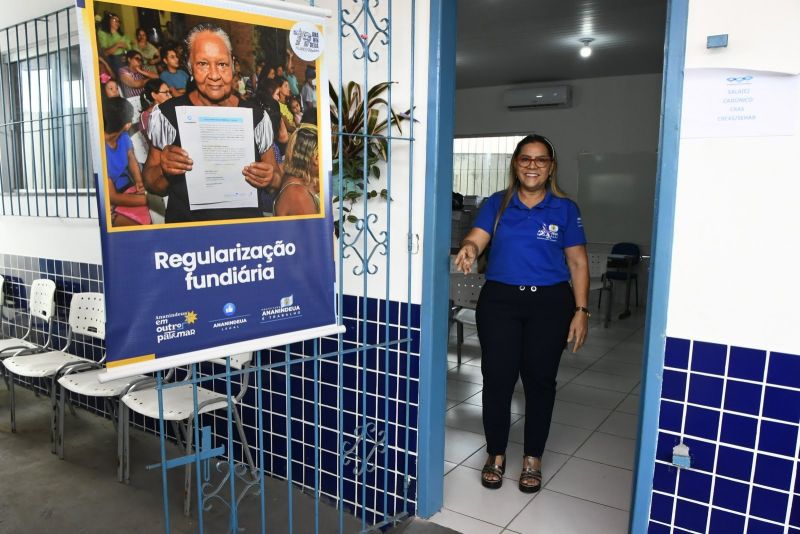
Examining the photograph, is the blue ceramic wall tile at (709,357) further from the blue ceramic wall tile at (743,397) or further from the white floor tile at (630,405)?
the white floor tile at (630,405)

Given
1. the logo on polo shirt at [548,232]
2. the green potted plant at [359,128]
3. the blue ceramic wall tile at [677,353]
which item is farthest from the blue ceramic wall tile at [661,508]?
the green potted plant at [359,128]

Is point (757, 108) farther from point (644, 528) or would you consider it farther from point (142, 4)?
point (142, 4)

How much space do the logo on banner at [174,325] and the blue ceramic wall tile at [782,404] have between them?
1681 mm

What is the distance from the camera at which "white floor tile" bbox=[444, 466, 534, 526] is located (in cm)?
248

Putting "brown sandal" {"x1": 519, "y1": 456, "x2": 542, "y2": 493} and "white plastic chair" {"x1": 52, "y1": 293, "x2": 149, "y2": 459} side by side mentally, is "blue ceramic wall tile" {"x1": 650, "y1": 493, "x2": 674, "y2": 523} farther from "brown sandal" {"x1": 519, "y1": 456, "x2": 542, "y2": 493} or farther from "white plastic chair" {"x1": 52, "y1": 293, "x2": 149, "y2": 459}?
"white plastic chair" {"x1": 52, "y1": 293, "x2": 149, "y2": 459}

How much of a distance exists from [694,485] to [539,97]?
21.0 ft

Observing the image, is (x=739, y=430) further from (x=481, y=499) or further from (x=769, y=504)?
(x=481, y=499)

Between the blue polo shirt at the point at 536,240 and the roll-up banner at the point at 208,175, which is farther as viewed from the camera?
the blue polo shirt at the point at 536,240

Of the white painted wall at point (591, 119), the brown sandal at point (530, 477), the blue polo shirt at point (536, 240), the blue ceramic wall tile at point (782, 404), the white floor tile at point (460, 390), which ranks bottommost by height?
the white floor tile at point (460, 390)

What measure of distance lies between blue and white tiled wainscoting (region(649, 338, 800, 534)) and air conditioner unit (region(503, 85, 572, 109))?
20.1 ft

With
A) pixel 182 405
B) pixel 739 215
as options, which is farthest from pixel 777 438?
pixel 182 405

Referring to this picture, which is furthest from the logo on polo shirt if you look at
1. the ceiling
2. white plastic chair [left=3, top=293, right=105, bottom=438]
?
the ceiling

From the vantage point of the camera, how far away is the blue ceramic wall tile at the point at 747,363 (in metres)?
1.76

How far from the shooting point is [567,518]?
246 cm
